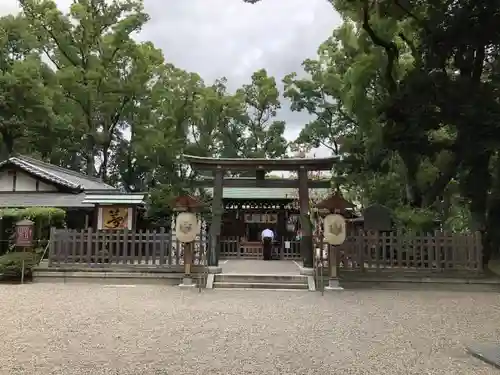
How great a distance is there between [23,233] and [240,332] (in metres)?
8.59

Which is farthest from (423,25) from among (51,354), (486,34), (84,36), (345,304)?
(84,36)

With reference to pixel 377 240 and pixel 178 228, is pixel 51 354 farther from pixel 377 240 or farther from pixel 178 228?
pixel 377 240

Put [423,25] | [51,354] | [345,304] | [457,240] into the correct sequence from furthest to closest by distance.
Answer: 1. [423,25]
2. [457,240]
3. [345,304]
4. [51,354]

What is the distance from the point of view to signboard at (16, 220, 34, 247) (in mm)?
12703

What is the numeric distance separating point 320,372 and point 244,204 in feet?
59.6

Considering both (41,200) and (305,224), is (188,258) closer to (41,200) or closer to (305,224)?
(305,224)

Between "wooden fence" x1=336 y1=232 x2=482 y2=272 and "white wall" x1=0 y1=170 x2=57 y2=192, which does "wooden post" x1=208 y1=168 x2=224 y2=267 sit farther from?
"white wall" x1=0 y1=170 x2=57 y2=192

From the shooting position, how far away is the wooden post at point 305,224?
13391 mm

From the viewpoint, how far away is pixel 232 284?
12.0 meters

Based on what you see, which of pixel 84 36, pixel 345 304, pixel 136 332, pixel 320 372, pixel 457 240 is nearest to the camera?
pixel 320 372

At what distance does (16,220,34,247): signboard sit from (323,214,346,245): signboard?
26.9 ft

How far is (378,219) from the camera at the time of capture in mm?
15172

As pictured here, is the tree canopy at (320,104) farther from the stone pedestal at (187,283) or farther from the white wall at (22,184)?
the stone pedestal at (187,283)

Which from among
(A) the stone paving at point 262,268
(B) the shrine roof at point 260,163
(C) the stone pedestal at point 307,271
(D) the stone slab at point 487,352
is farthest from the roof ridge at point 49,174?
(D) the stone slab at point 487,352
